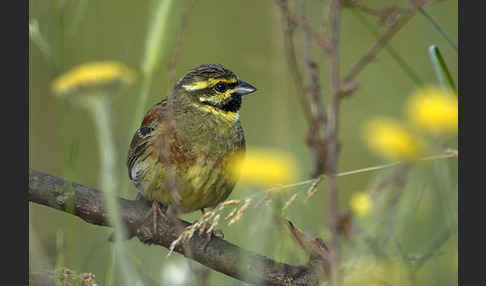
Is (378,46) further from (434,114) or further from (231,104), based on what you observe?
(231,104)

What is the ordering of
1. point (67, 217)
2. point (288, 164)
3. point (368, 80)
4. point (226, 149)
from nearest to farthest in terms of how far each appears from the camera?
point (288, 164)
point (67, 217)
point (226, 149)
point (368, 80)

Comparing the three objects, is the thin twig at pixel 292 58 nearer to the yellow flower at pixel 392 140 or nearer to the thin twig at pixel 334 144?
the thin twig at pixel 334 144

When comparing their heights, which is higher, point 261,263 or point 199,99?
point 199,99

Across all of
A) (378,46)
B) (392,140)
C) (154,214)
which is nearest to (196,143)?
(154,214)

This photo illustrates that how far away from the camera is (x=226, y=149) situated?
370 cm

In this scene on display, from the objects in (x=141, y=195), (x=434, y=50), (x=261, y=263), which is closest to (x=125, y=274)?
(x=261, y=263)

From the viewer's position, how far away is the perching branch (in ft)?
8.98

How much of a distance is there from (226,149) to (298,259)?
0.92 m

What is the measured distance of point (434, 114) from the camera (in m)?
2.12

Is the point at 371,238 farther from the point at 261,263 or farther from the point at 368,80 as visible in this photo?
the point at 368,80

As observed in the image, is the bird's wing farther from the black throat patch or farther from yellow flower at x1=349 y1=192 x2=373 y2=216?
yellow flower at x1=349 y1=192 x2=373 y2=216

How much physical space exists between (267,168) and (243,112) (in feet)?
14.0

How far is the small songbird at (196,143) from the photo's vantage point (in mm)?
3531

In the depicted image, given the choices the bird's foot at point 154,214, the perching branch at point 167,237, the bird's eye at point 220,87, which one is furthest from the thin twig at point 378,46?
the bird's eye at point 220,87
